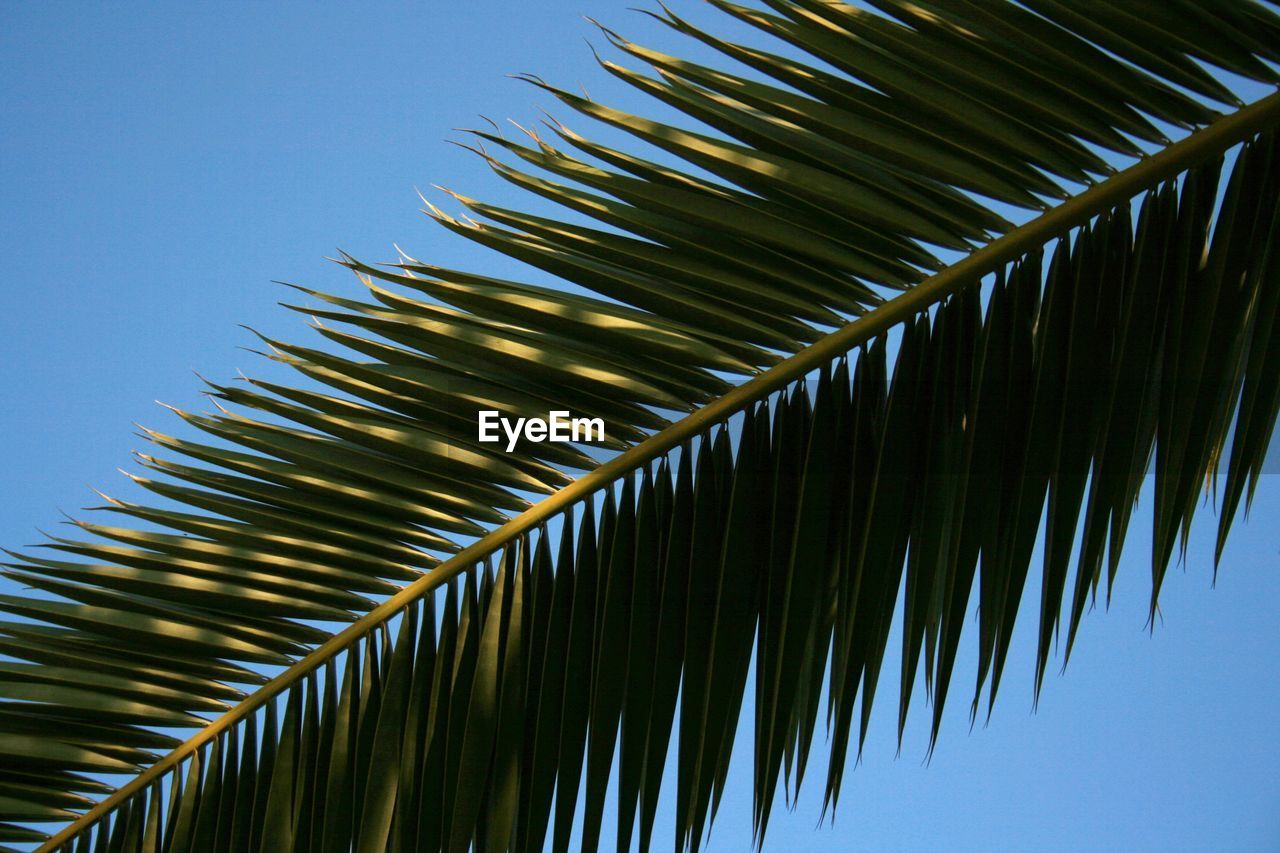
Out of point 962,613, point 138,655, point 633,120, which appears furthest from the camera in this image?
point 138,655

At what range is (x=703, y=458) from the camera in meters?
1.19

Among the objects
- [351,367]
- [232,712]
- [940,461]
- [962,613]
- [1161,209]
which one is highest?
[1161,209]

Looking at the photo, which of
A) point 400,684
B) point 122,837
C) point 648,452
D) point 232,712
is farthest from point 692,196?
point 122,837

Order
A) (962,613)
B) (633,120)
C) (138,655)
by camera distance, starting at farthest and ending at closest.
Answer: (138,655) → (633,120) → (962,613)

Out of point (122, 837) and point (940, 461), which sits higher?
point (940, 461)

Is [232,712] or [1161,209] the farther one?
[232,712]

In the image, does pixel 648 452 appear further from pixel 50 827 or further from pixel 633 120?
pixel 50 827

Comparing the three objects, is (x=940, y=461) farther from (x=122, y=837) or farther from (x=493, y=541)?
(x=122, y=837)

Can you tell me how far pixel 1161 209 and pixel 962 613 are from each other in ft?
1.36

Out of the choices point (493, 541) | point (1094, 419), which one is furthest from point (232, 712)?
point (1094, 419)

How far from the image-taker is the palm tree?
41.5 inches

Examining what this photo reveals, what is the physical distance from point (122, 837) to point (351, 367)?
1.95ft

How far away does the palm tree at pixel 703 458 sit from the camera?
1.05 m

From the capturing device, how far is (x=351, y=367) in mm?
1238
